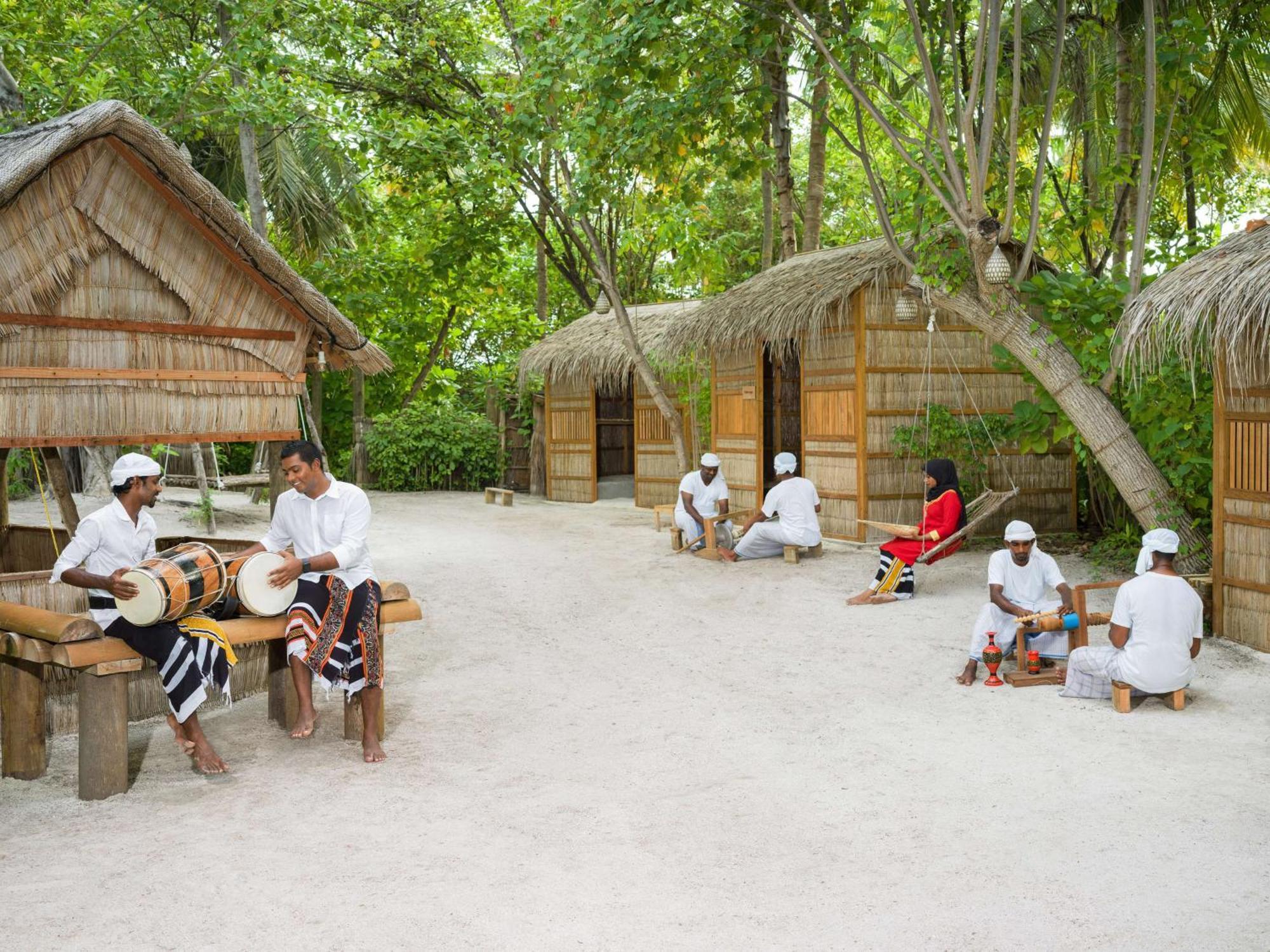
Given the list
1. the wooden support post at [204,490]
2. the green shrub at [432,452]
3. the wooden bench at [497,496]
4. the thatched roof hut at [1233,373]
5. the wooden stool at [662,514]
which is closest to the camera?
the thatched roof hut at [1233,373]

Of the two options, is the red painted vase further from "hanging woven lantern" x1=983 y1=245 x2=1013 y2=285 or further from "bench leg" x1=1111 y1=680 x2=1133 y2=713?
"hanging woven lantern" x1=983 y1=245 x2=1013 y2=285

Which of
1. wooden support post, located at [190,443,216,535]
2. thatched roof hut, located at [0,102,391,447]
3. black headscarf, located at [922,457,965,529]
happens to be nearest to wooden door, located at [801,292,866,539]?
black headscarf, located at [922,457,965,529]

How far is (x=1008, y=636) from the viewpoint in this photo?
21.1ft

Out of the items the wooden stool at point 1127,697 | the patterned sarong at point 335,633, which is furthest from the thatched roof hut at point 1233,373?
the patterned sarong at point 335,633

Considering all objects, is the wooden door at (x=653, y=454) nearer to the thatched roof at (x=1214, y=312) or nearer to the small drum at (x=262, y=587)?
the thatched roof at (x=1214, y=312)

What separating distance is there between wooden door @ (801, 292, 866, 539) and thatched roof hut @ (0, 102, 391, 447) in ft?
18.9

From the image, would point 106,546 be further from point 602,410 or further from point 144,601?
point 602,410

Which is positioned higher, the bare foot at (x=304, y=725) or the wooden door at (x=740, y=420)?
the wooden door at (x=740, y=420)

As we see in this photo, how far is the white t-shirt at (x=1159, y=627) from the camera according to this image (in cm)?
536

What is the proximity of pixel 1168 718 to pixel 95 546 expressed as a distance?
16.4 ft

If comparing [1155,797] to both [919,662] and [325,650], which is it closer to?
[919,662]

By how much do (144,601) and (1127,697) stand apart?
4533 millimetres

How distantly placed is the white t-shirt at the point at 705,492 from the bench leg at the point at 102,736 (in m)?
6.68

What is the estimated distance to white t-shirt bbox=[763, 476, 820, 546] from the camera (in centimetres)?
982
